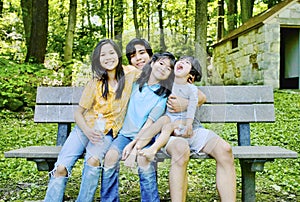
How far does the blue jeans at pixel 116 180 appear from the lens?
2.53m

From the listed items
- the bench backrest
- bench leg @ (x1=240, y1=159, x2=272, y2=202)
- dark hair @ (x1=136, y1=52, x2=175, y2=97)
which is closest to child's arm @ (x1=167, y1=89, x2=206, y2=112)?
dark hair @ (x1=136, y1=52, x2=175, y2=97)

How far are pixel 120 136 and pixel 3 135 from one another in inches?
152

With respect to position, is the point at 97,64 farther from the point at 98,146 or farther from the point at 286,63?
the point at 286,63

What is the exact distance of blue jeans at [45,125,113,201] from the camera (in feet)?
8.41

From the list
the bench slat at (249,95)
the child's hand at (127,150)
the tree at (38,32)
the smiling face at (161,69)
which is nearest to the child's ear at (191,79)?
the smiling face at (161,69)

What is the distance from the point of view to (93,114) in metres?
2.60

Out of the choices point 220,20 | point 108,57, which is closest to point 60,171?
point 108,57

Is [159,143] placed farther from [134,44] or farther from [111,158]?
[134,44]

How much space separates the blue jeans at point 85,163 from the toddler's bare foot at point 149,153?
0.81 feet

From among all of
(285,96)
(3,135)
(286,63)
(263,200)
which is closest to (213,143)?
(263,200)

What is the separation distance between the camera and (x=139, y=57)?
241 centimetres

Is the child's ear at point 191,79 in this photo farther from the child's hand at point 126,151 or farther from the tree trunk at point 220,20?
the tree trunk at point 220,20

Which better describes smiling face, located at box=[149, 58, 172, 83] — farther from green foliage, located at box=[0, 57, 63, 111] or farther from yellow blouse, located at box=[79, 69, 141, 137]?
green foliage, located at box=[0, 57, 63, 111]

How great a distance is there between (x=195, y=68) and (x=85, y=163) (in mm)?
838
